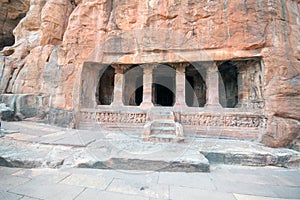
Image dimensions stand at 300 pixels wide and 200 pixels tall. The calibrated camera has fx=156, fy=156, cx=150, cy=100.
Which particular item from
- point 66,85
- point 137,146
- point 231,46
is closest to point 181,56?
point 231,46

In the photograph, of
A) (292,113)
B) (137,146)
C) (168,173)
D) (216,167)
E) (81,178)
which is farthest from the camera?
(292,113)

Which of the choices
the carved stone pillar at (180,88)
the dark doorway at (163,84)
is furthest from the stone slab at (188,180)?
the dark doorway at (163,84)

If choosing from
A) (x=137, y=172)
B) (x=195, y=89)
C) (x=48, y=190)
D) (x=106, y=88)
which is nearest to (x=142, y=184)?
(x=137, y=172)

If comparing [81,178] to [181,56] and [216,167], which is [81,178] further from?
[181,56]

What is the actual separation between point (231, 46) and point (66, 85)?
626 centimetres

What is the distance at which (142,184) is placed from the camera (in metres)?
2.28

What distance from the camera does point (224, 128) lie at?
523cm

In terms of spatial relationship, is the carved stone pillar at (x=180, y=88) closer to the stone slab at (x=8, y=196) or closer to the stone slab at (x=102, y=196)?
the stone slab at (x=102, y=196)

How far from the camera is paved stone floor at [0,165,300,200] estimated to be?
78.0 inches

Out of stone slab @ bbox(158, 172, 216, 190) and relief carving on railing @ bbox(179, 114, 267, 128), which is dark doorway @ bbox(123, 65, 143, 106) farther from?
stone slab @ bbox(158, 172, 216, 190)

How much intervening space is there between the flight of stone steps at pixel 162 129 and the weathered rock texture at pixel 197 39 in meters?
Answer: 2.18

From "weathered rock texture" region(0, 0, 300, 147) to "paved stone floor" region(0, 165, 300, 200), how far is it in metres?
2.34

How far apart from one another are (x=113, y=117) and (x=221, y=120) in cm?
391

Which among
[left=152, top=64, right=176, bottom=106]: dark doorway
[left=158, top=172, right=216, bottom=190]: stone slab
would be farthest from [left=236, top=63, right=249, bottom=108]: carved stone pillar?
[left=158, top=172, right=216, bottom=190]: stone slab
